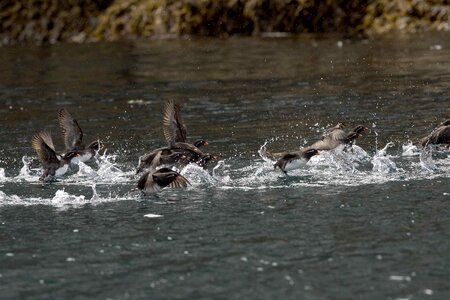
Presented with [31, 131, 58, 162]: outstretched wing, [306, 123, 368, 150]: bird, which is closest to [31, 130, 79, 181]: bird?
[31, 131, 58, 162]: outstretched wing

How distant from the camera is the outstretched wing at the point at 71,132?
27.7 metres

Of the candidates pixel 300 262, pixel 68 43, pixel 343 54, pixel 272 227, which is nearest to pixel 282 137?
pixel 272 227

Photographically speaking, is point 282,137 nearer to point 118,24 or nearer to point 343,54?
point 343,54

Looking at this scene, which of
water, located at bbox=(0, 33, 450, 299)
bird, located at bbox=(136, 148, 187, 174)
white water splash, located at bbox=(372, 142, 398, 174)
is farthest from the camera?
bird, located at bbox=(136, 148, 187, 174)

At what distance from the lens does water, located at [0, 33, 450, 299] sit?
1573 centimetres

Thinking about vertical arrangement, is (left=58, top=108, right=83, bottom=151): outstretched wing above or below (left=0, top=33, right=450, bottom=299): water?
above

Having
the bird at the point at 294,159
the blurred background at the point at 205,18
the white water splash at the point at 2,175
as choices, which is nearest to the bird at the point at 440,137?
the bird at the point at 294,159

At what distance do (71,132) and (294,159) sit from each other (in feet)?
26.3

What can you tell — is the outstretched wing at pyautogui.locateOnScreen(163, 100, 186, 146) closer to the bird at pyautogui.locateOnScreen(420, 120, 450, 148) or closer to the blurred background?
the bird at pyautogui.locateOnScreen(420, 120, 450, 148)

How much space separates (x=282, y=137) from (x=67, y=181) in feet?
25.6

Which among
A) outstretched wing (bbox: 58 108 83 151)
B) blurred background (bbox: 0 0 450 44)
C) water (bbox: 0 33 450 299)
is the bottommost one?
water (bbox: 0 33 450 299)

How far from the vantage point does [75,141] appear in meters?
27.7

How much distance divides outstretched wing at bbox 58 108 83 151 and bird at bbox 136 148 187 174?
3819mm

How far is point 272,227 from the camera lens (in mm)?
18781
